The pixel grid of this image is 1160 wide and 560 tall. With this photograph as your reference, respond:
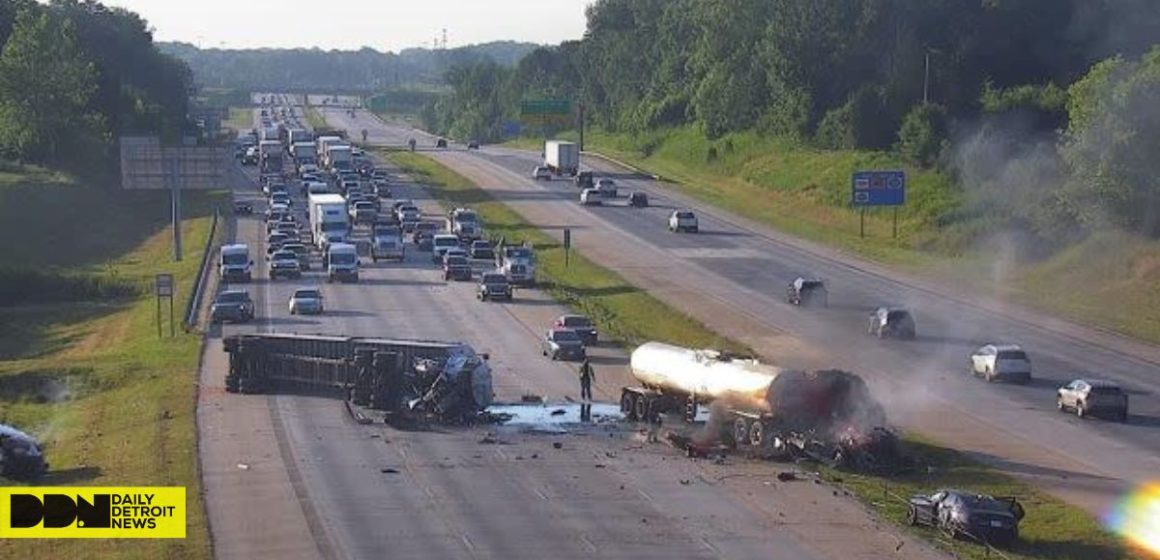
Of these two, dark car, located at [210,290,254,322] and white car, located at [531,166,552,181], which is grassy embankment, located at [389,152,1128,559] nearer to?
white car, located at [531,166,552,181]

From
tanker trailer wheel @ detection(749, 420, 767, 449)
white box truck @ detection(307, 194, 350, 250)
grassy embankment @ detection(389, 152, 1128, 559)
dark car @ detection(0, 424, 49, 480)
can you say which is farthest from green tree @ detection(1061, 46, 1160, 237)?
dark car @ detection(0, 424, 49, 480)

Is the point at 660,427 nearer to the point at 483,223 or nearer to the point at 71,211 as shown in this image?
the point at 483,223

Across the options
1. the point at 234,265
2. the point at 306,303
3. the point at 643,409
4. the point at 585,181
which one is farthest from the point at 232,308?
the point at 585,181

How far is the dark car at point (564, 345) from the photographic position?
2837 inches

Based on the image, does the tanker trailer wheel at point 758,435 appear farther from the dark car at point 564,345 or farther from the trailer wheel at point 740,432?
the dark car at point 564,345

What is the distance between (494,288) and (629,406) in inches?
1328

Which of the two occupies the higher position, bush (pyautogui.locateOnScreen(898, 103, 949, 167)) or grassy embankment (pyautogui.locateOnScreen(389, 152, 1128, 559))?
bush (pyautogui.locateOnScreen(898, 103, 949, 167))

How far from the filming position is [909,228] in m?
118

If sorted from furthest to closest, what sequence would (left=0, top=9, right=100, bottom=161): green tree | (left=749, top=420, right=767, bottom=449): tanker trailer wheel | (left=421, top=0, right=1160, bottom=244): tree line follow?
(left=0, top=9, right=100, bottom=161): green tree → (left=421, top=0, right=1160, bottom=244): tree line → (left=749, top=420, right=767, bottom=449): tanker trailer wheel

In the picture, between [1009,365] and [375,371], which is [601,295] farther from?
[375,371]

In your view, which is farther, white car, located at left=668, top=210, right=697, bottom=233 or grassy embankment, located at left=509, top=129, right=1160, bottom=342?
white car, located at left=668, top=210, right=697, bottom=233

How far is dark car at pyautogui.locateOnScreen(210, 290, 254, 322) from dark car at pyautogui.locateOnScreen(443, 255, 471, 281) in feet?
59.7

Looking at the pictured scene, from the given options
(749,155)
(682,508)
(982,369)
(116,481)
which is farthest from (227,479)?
(749,155)

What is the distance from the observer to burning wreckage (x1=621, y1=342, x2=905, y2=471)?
165 ft
